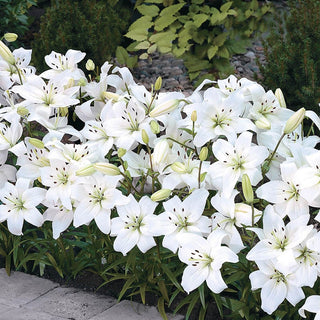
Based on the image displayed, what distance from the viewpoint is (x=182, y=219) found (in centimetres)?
199

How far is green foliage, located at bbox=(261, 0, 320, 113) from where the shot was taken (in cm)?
342

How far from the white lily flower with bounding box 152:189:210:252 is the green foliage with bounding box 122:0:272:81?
10.1 ft

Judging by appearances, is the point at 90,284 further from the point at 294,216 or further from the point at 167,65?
the point at 167,65

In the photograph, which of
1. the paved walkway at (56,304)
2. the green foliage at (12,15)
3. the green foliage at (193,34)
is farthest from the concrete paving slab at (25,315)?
the green foliage at (12,15)

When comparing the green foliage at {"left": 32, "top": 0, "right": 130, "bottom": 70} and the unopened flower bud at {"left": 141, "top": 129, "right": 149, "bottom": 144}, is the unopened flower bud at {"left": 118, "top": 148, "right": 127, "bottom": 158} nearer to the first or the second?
the unopened flower bud at {"left": 141, "top": 129, "right": 149, "bottom": 144}

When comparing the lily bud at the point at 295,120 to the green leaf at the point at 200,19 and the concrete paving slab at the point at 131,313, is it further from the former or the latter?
the green leaf at the point at 200,19

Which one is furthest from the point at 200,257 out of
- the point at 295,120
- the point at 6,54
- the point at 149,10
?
the point at 149,10

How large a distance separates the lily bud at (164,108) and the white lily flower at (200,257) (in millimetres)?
434

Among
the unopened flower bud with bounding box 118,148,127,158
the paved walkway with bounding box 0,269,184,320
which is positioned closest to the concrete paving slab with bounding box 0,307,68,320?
the paved walkway with bounding box 0,269,184,320

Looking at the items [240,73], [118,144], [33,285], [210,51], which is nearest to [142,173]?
[118,144]

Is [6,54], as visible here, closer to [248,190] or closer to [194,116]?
[194,116]

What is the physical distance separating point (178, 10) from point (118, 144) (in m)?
3.29

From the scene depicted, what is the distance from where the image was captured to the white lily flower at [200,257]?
6.19ft

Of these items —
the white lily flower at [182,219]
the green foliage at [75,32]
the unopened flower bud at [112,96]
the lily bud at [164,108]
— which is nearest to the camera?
the white lily flower at [182,219]
